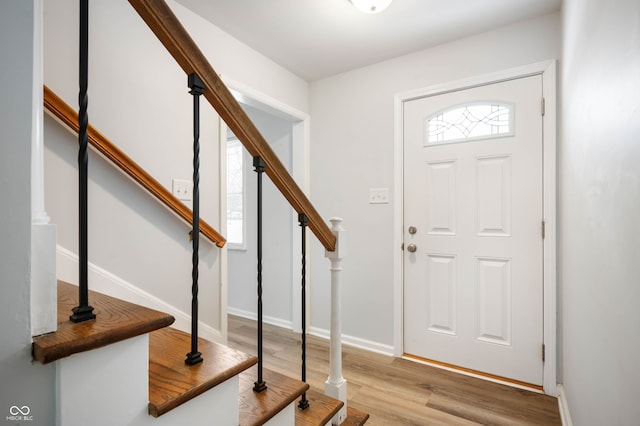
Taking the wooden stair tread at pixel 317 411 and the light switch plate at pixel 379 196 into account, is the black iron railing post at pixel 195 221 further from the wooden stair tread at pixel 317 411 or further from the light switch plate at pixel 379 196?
the light switch plate at pixel 379 196

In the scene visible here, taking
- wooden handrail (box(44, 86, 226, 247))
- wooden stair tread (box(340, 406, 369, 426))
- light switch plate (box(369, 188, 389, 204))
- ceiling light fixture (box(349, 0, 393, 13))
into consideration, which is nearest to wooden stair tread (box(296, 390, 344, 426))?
wooden stair tread (box(340, 406, 369, 426))

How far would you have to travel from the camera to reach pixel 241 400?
107 centimetres

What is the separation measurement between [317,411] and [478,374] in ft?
4.83

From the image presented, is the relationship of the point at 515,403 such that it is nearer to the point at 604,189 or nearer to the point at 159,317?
the point at 604,189

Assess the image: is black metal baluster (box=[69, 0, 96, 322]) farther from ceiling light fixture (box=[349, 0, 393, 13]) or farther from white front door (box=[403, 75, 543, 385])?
white front door (box=[403, 75, 543, 385])

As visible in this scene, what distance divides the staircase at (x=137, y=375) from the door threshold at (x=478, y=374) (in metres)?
1.66

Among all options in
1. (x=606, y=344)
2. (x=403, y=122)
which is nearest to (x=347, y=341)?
(x=403, y=122)

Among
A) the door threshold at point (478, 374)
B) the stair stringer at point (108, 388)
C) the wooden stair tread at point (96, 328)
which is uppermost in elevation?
the wooden stair tread at point (96, 328)

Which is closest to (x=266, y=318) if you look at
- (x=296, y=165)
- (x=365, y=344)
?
(x=365, y=344)

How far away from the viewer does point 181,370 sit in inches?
33.7

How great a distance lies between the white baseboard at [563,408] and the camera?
162cm

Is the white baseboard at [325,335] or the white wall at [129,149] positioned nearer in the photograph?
the white wall at [129,149]

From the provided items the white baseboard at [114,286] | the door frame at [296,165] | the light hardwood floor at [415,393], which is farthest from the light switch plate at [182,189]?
the light hardwood floor at [415,393]

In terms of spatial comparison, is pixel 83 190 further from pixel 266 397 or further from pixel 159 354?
pixel 266 397
